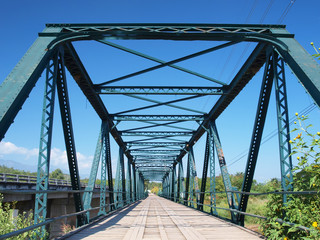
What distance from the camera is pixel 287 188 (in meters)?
5.41

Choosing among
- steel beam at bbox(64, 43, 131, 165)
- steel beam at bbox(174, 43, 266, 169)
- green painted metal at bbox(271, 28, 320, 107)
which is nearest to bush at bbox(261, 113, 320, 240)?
green painted metal at bbox(271, 28, 320, 107)

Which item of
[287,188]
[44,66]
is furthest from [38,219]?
[287,188]

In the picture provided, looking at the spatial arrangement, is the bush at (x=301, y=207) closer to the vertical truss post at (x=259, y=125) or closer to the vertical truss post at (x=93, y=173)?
the vertical truss post at (x=259, y=125)

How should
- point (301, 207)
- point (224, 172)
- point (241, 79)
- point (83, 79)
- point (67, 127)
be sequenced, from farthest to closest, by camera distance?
point (224, 172) → point (83, 79) → point (241, 79) → point (67, 127) → point (301, 207)

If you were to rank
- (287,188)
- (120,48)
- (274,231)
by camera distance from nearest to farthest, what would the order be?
(274,231) → (287,188) → (120,48)

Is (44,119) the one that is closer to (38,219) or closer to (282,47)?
(38,219)

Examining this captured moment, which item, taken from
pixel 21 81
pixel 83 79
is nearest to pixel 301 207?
pixel 21 81

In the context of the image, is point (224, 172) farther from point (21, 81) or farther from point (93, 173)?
point (21, 81)

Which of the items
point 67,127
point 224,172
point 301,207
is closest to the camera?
point 301,207

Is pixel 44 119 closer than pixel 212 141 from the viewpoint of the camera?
Yes

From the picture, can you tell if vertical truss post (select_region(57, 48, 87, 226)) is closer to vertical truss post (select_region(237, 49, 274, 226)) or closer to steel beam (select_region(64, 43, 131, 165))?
steel beam (select_region(64, 43, 131, 165))

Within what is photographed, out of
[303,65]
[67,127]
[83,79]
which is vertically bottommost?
[67,127]

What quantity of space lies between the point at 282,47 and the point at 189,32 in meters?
2.60

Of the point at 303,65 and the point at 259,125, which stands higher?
the point at 303,65
